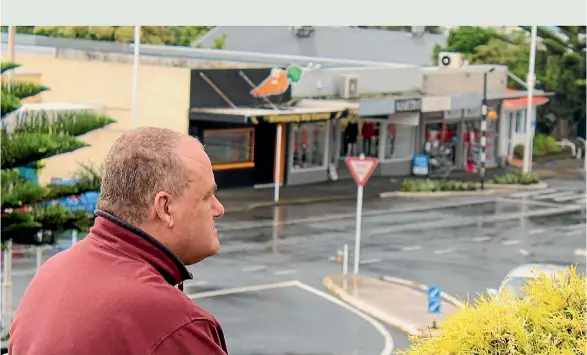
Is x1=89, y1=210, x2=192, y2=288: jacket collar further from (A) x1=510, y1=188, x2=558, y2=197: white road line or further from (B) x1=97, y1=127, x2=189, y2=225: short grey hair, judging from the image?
(A) x1=510, y1=188, x2=558, y2=197: white road line

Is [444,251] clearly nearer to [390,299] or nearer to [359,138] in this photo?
[390,299]

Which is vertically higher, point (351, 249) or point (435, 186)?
point (435, 186)

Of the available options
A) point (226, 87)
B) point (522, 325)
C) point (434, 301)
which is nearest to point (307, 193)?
point (226, 87)

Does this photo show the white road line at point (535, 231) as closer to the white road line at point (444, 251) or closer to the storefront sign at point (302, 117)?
the white road line at point (444, 251)

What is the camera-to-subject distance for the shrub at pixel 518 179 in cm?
3291

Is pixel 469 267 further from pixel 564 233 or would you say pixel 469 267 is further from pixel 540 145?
pixel 540 145

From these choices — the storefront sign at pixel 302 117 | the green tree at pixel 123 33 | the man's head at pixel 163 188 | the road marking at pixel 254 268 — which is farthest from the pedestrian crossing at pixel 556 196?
the man's head at pixel 163 188

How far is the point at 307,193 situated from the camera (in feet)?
96.8

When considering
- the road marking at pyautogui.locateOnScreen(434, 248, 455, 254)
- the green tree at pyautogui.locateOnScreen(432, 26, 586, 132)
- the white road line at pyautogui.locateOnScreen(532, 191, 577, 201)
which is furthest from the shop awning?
the green tree at pyautogui.locateOnScreen(432, 26, 586, 132)

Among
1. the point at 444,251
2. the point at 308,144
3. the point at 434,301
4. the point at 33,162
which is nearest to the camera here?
the point at 33,162

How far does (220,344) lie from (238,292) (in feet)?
46.6

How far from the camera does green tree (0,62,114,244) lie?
1207cm

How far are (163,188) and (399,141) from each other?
33.1m

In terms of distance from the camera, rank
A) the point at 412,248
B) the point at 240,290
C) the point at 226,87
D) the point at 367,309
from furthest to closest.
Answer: the point at 226,87, the point at 412,248, the point at 240,290, the point at 367,309
